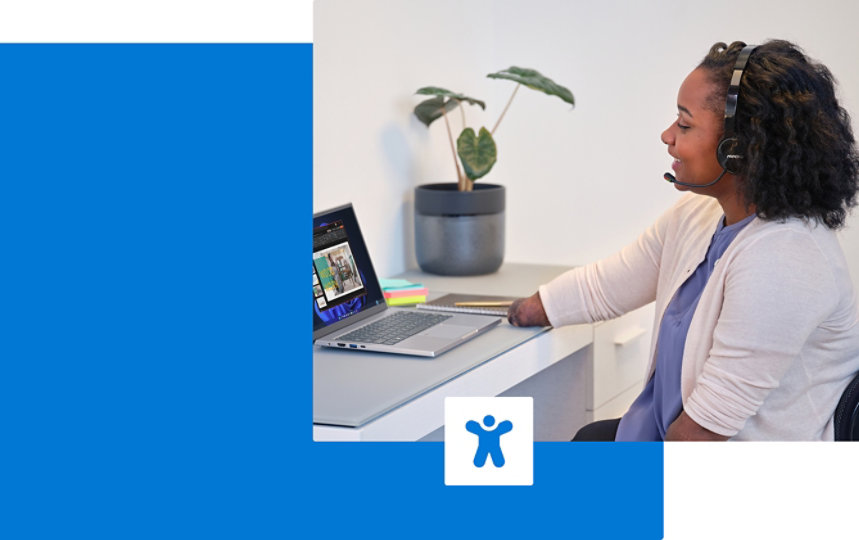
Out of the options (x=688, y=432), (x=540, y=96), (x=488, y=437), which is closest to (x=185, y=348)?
(x=488, y=437)

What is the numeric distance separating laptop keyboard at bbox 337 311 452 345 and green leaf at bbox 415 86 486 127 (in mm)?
589

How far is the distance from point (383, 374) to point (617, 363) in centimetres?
90

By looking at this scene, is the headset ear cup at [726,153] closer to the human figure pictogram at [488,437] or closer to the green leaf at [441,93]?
the human figure pictogram at [488,437]

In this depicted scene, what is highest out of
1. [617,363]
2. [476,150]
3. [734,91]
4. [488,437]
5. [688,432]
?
[734,91]

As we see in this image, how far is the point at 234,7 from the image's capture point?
1089 mm

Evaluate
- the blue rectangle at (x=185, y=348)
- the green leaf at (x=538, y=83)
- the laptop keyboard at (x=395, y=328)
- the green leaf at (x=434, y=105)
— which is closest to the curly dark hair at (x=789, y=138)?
the blue rectangle at (x=185, y=348)

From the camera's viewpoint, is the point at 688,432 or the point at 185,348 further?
the point at 688,432

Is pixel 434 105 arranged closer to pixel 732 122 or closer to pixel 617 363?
pixel 617 363

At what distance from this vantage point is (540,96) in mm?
2777

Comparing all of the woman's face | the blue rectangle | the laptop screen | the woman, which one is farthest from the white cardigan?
the laptop screen

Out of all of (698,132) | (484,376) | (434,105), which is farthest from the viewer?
(434,105)

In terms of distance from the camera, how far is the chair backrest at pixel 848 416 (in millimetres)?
1481

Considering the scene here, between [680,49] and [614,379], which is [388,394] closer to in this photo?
[614,379]

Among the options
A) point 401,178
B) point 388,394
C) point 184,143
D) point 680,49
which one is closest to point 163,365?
point 184,143
